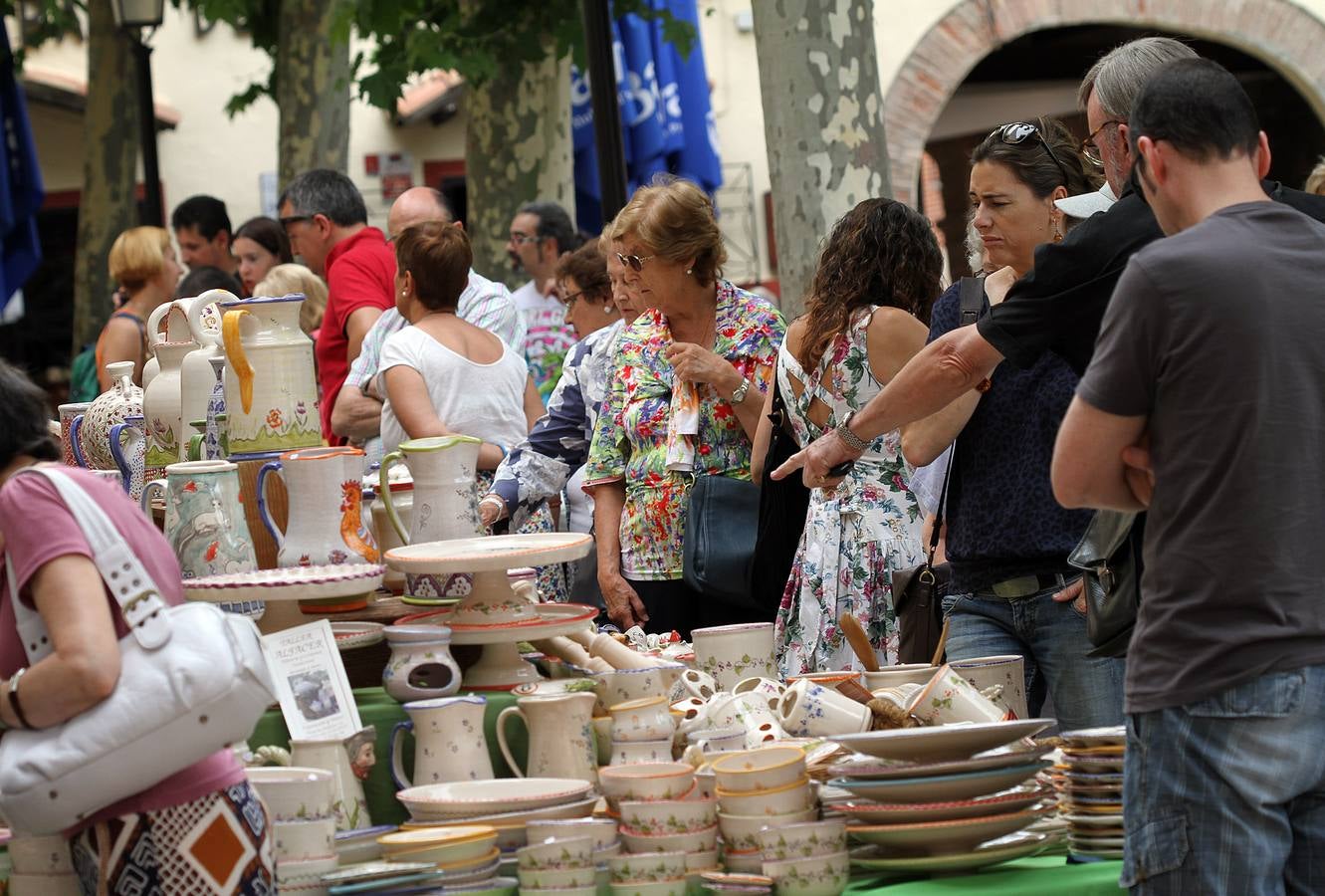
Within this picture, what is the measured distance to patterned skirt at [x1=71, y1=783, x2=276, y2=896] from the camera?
264 cm

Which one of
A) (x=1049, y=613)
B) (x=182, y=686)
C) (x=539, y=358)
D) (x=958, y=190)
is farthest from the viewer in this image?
(x=958, y=190)

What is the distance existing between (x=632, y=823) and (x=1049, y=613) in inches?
54.5

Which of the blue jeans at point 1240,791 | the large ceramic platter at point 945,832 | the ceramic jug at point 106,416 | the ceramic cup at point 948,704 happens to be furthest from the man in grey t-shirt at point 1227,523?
the ceramic jug at point 106,416

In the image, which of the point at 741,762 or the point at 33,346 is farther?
the point at 33,346

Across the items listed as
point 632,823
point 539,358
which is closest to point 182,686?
point 632,823

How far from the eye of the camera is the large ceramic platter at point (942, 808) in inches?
105

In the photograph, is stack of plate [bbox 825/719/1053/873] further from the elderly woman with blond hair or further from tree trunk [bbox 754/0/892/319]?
tree trunk [bbox 754/0/892/319]

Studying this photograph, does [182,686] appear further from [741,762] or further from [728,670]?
[728,670]

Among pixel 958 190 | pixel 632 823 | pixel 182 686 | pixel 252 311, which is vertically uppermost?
pixel 958 190

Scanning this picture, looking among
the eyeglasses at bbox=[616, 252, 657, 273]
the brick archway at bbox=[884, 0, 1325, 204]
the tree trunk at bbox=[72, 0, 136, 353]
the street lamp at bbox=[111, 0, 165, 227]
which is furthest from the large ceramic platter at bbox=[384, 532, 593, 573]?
the brick archway at bbox=[884, 0, 1325, 204]

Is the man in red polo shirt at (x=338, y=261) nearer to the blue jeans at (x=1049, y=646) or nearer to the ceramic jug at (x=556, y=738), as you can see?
the blue jeans at (x=1049, y=646)

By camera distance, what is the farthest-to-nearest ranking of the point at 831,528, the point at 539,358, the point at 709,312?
1. the point at 539,358
2. the point at 709,312
3. the point at 831,528

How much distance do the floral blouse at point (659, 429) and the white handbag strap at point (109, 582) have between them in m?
2.35

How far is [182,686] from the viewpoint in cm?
251
